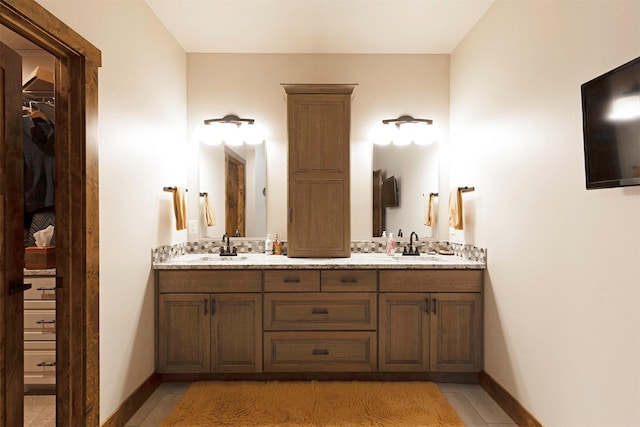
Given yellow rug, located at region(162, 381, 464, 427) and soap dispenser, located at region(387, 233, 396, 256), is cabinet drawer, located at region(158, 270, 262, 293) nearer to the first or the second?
yellow rug, located at region(162, 381, 464, 427)

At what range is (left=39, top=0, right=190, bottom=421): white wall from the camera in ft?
6.73

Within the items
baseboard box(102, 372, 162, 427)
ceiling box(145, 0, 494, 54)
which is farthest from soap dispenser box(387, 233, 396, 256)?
baseboard box(102, 372, 162, 427)

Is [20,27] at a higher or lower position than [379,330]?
higher

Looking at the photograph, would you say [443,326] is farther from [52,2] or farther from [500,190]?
[52,2]

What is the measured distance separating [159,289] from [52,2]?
1.87 metres

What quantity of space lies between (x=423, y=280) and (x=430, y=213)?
2.85 ft

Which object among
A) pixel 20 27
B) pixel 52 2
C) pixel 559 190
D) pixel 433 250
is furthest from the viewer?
pixel 433 250

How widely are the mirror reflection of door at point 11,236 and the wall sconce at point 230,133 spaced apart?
175 centimetres

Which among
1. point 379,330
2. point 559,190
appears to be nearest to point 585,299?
point 559,190

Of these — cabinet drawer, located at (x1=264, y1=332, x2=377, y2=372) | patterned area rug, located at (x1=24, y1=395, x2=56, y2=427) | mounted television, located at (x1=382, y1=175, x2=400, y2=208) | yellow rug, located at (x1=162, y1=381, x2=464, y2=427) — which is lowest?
yellow rug, located at (x1=162, y1=381, x2=464, y2=427)

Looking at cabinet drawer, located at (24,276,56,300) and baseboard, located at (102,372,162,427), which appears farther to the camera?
cabinet drawer, located at (24,276,56,300)

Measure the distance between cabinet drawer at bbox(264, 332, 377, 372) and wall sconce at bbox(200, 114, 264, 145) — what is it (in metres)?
1.75

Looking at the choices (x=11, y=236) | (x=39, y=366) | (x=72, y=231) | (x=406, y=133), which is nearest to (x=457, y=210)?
(x=406, y=133)

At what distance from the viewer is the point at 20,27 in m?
1.51
